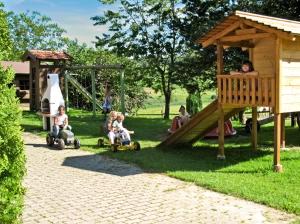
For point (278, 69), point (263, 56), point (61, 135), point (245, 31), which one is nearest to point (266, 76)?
point (278, 69)

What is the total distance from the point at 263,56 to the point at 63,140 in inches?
265

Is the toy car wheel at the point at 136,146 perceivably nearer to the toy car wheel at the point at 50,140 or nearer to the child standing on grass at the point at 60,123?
the child standing on grass at the point at 60,123

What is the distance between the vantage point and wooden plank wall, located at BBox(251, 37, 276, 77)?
1330 cm

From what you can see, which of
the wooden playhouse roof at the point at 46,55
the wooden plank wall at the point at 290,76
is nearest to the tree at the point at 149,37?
the wooden playhouse roof at the point at 46,55

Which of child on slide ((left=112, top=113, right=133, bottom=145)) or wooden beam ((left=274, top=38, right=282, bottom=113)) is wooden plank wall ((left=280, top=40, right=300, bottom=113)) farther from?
child on slide ((left=112, top=113, right=133, bottom=145))

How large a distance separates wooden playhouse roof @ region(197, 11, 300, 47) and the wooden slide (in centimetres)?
188

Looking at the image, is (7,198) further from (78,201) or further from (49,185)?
(49,185)

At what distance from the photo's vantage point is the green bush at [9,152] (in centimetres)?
577

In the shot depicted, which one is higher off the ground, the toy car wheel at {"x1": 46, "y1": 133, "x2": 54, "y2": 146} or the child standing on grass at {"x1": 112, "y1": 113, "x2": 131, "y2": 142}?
the child standing on grass at {"x1": 112, "y1": 113, "x2": 131, "y2": 142}

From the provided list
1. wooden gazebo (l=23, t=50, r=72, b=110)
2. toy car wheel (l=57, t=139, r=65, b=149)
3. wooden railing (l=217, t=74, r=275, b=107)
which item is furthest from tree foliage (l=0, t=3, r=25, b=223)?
wooden gazebo (l=23, t=50, r=72, b=110)

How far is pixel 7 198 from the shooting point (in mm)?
5836

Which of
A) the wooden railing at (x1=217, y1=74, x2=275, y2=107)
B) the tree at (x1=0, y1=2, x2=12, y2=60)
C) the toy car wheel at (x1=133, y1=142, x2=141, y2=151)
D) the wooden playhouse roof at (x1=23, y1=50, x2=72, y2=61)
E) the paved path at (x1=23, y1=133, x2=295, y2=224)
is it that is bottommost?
the paved path at (x1=23, y1=133, x2=295, y2=224)

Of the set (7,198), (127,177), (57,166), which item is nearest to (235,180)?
(127,177)

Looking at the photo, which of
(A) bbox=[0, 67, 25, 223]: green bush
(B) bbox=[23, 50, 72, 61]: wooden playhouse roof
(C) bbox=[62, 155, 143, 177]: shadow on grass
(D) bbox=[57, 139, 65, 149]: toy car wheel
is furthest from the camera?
(B) bbox=[23, 50, 72, 61]: wooden playhouse roof
